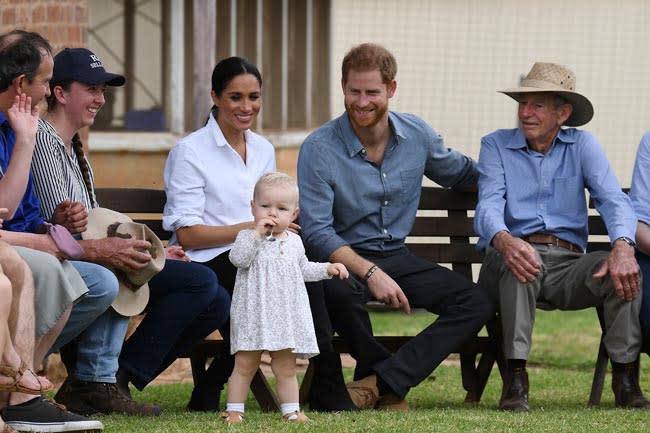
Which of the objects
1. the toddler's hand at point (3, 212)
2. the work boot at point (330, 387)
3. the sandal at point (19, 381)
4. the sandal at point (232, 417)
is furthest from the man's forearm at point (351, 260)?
the sandal at point (19, 381)

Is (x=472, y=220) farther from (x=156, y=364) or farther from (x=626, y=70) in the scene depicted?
(x=626, y=70)

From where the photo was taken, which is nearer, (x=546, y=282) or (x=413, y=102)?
(x=546, y=282)

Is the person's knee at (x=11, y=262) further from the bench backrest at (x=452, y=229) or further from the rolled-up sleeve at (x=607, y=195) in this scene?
the rolled-up sleeve at (x=607, y=195)

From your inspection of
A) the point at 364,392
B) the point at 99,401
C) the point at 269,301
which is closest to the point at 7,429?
the point at 99,401

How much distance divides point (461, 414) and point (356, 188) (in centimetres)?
122

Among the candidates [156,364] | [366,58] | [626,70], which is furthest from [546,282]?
[626,70]

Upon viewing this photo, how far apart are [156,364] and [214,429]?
31.5 inches

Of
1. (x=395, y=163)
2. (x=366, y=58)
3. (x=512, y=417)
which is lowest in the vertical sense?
(x=512, y=417)

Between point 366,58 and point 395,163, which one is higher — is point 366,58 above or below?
above

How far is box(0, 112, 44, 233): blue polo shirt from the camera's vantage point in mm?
6031

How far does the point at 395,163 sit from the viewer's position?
720 centimetres

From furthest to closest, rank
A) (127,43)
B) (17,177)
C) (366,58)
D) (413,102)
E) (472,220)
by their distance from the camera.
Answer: (413,102) → (127,43) → (472,220) → (366,58) → (17,177)

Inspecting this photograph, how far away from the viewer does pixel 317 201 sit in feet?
23.0

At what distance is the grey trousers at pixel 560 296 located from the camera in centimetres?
693
